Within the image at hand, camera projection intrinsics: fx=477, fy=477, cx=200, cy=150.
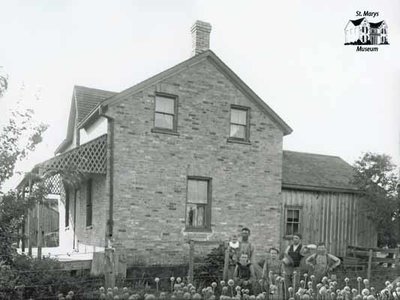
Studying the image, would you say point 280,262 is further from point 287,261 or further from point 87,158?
point 87,158

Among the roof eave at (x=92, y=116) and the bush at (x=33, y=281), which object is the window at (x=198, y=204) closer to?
the roof eave at (x=92, y=116)

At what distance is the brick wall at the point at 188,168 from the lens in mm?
14562

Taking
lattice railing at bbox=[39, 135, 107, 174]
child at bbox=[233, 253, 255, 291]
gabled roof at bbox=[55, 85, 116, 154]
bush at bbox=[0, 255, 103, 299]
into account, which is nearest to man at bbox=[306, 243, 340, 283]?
child at bbox=[233, 253, 255, 291]

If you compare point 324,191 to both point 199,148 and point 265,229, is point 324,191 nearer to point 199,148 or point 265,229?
point 265,229

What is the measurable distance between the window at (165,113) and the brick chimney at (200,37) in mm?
2889

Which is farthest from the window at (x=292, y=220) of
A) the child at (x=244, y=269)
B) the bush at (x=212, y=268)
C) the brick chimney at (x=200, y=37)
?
the child at (x=244, y=269)

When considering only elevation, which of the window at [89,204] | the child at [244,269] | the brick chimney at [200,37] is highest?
the brick chimney at [200,37]

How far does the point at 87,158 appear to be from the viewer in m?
14.1

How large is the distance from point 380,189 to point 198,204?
7568 millimetres

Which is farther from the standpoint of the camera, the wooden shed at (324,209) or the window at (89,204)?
the wooden shed at (324,209)

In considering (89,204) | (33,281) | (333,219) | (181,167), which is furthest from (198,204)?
(33,281)

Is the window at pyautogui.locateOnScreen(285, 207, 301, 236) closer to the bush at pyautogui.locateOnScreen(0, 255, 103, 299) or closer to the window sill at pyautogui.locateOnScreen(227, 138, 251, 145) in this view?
the window sill at pyautogui.locateOnScreen(227, 138, 251, 145)

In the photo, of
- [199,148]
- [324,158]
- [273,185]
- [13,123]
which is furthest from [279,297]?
[324,158]

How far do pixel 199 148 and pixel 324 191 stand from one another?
19.6 feet
